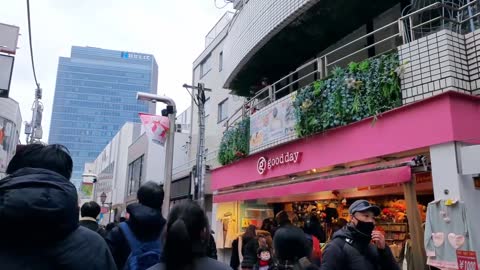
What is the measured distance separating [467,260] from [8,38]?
13182mm

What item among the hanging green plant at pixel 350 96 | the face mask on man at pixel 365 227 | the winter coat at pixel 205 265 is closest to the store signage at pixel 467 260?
the hanging green plant at pixel 350 96

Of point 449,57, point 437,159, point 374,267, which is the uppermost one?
point 449,57

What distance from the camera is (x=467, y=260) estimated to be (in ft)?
20.3

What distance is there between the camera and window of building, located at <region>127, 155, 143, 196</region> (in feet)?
105

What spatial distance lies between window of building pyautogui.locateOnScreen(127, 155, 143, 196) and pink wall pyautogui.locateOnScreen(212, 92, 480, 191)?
22.9 metres

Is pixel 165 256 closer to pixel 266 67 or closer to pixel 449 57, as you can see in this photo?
pixel 449 57

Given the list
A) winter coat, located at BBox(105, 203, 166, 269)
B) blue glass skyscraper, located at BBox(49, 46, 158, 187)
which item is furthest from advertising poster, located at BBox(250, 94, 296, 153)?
blue glass skyscraper, located at BBox(49, 46, 158, 187)

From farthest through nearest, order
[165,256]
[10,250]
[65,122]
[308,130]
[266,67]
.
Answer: [65,122]
[266,67]
[308,130]
[165,256]
[10,250]

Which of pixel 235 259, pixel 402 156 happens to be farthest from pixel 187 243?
pixel 235 259

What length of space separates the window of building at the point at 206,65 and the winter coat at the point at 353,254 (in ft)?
71.6

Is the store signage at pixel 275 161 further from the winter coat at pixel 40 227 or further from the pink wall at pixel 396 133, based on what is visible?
the winter coat at pixel 40 227

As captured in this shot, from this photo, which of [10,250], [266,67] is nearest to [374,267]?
[10,250]

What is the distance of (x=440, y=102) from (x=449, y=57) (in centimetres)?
79

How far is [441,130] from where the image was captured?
6.77 metres
